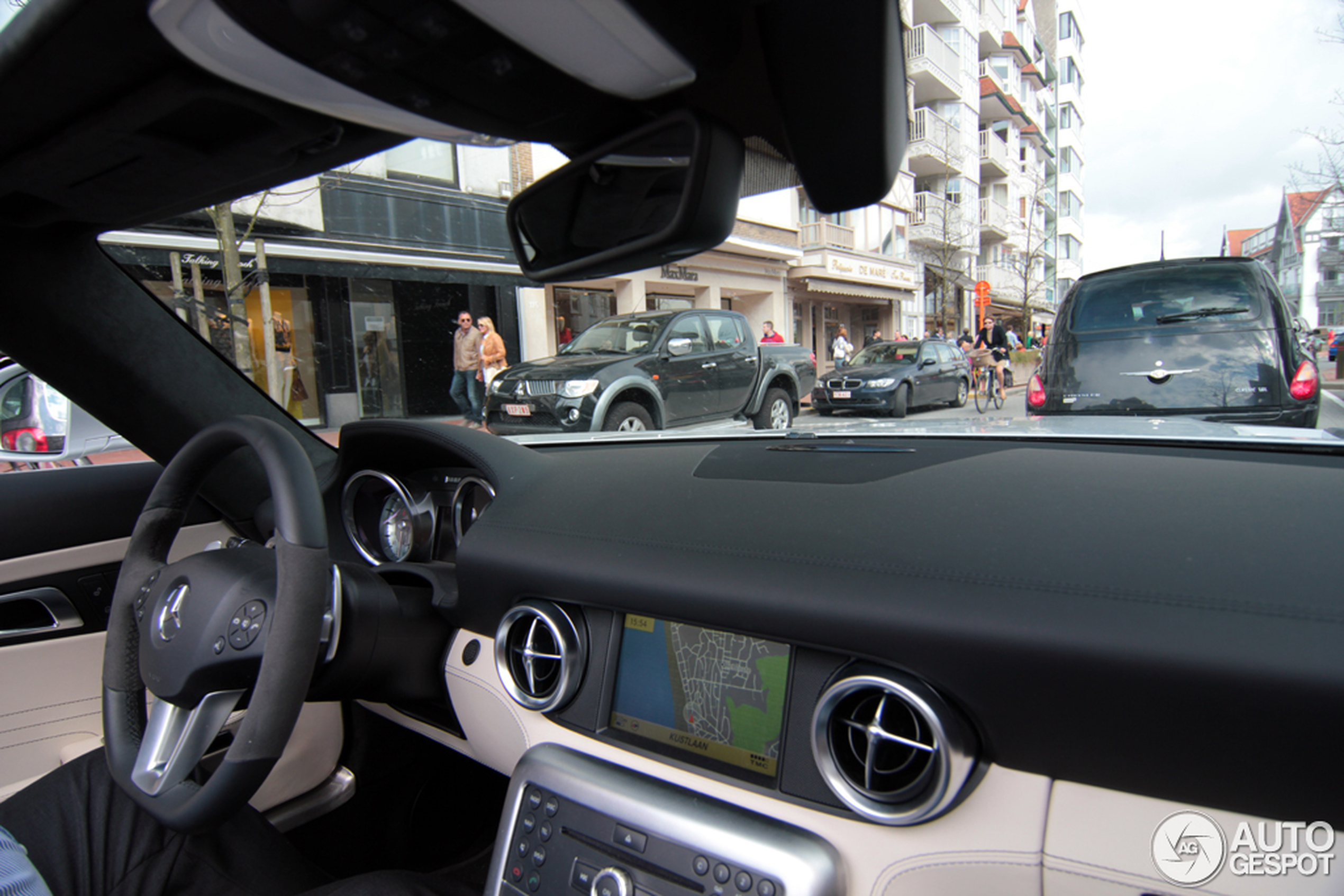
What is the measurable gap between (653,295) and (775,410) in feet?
10.3

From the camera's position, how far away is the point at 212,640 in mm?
1437

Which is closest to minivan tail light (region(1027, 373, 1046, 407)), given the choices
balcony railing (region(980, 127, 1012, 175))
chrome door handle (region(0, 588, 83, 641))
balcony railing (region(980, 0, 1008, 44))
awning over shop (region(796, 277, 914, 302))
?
chrome door handle (region(0, 588, 83, 641))

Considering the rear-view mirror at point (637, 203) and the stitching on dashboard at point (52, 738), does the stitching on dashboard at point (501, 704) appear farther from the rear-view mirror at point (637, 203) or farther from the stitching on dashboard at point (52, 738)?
the stitching on dashboard at point (52, 738)

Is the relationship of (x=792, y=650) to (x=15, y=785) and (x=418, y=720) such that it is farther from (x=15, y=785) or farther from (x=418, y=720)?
(x=15, y=785)

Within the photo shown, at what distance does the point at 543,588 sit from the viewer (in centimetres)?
163

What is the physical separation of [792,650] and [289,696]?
891 millimetres

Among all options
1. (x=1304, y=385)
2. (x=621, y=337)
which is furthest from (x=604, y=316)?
(x=1304, y=385)

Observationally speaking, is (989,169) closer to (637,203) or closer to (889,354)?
(889,354)

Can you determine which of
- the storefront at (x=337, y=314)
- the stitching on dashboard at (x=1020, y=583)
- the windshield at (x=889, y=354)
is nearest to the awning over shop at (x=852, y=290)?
the windshield at (x=889, y=354)

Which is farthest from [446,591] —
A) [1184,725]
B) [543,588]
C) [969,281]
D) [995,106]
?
[995,106]

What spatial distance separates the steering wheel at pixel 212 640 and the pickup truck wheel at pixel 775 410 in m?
7.62

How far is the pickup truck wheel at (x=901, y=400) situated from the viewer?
445 inches

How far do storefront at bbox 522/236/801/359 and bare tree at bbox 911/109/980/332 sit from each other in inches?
333
